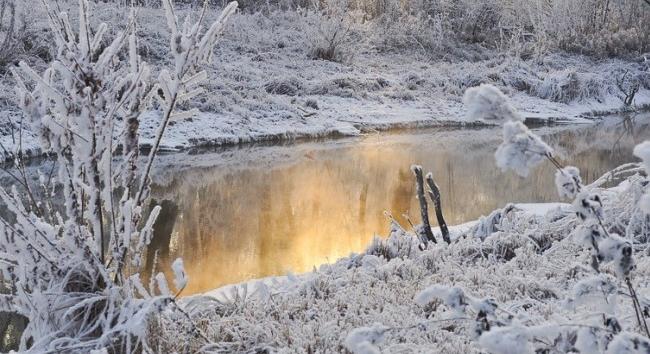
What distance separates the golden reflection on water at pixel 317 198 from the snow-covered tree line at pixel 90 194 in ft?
7.60

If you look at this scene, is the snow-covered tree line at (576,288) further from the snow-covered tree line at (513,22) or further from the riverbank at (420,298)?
the snow-covered tree line at (513,22)

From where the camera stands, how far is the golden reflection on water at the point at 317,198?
576 centimetres

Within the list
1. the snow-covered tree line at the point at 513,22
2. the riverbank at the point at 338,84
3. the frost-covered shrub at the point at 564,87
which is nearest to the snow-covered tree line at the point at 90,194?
the riverbank at the point at 338,84

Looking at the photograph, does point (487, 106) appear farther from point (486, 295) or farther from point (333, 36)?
point (333, 36)

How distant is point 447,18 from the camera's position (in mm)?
20422

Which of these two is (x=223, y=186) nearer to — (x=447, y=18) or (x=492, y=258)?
(x=492, y=258)

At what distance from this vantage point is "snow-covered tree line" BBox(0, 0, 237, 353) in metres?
2.30

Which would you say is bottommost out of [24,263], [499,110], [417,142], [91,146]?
[417,142]

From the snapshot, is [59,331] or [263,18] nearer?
[59,331]

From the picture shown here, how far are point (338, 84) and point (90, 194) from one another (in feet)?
38.3

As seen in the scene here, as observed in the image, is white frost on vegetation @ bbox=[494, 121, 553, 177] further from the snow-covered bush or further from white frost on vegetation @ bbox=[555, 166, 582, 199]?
white frost on vegetation @ bbox=[555, 166, 582, 199]

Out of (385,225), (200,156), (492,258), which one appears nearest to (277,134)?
(200,156)

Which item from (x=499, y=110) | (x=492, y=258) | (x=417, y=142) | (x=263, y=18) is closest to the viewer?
(x=499, y=110)

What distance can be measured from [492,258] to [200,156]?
21.2 ft
